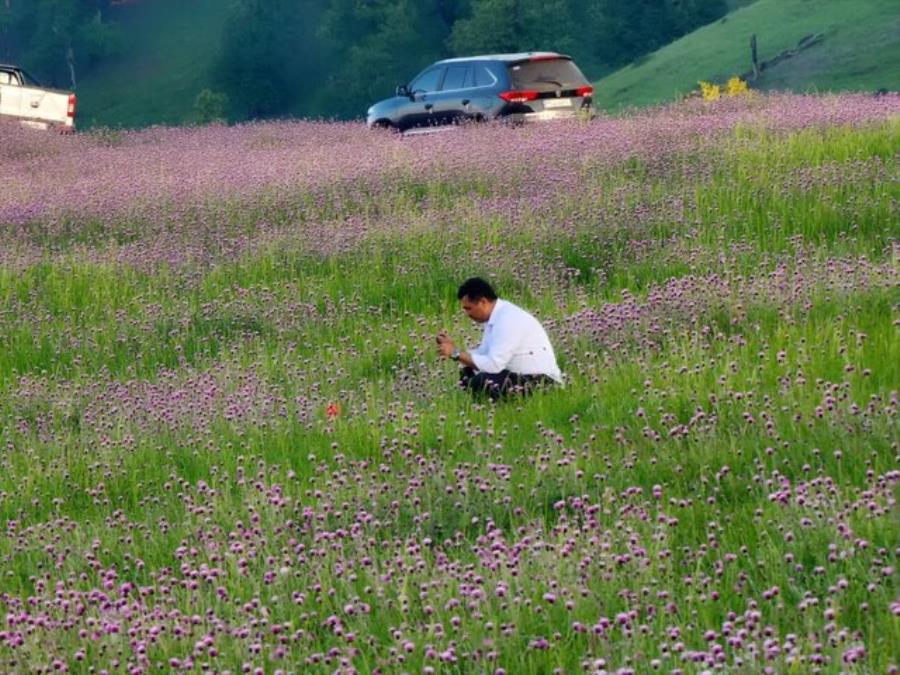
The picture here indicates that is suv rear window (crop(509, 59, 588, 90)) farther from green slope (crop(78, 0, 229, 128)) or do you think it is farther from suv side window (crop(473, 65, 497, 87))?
green slope (crop(78, 0, 229, 128))

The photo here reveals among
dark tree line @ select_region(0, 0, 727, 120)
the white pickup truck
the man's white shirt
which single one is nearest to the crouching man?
the man's white shirt

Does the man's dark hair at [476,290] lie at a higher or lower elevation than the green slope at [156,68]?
lower

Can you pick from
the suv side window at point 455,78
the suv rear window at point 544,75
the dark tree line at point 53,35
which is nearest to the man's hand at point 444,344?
the suv rear window at point 544,75

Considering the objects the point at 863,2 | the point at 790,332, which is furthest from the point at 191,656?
the point at 863,2

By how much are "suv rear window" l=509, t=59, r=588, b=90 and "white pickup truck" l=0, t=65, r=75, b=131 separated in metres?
13.3

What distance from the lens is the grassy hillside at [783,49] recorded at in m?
42.7

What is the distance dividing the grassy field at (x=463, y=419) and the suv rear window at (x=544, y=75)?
663 cm

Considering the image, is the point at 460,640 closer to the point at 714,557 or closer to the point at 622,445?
the point at 714,557

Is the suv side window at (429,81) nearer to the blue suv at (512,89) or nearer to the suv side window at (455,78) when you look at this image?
the blue suv at (512,89)

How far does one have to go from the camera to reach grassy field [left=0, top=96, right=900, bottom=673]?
15.1 ft

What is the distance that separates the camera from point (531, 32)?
64.9 metres

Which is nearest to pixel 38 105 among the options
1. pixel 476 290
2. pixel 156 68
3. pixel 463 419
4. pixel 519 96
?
pixel 519 96

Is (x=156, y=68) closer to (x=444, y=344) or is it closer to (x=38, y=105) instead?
(x=38, y=105)

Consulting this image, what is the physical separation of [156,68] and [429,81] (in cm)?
7253
